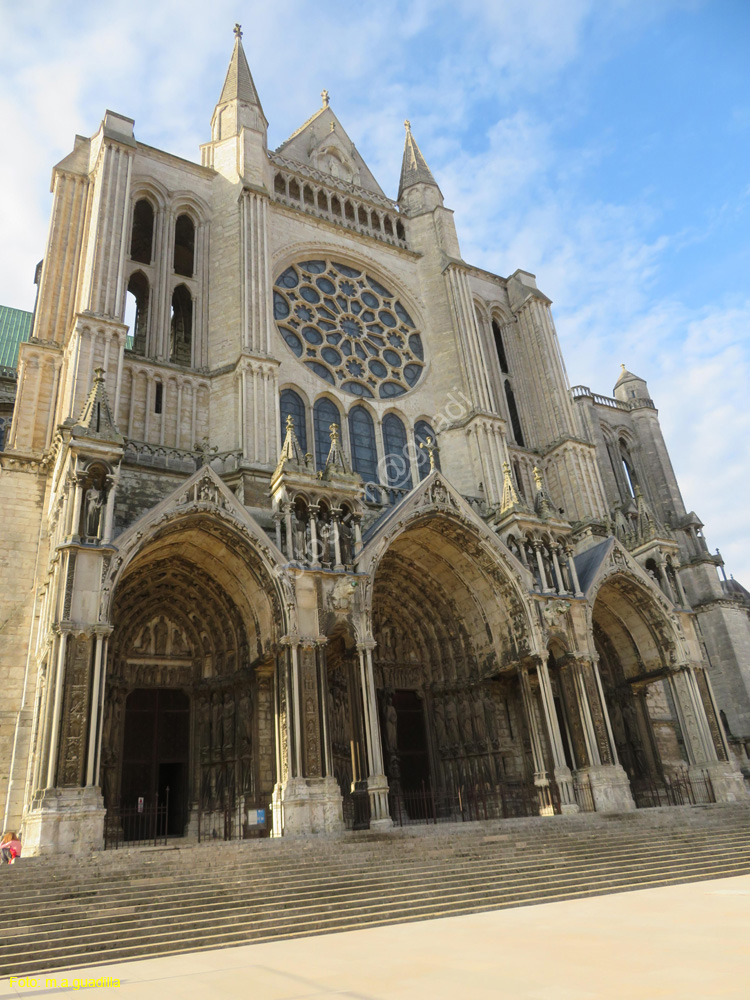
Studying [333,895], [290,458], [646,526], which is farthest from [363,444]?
[333,895]

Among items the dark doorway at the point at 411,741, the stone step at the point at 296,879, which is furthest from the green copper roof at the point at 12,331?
the stone step at the point at 296,879

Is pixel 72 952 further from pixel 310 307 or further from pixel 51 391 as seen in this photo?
pixel 310 307

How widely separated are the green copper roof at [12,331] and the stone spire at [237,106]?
1269 centimetres

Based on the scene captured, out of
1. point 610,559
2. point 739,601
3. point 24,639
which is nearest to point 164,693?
point 24,639

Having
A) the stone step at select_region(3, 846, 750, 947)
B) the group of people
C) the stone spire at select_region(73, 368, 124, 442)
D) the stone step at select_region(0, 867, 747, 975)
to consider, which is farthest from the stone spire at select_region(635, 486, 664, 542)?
the group of people

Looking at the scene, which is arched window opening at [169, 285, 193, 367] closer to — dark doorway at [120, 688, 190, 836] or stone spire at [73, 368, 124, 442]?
stone spire at [73, 368, 124, 442]

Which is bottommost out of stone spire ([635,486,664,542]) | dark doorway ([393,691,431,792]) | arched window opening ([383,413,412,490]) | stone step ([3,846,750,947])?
stone step ([3,846,750,947])

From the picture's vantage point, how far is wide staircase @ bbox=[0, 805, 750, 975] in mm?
7235

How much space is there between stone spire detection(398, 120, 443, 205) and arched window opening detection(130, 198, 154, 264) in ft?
35.7

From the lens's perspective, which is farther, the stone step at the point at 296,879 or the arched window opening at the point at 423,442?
the arched window opening at the point at 423,442

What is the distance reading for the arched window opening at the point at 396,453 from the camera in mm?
20828

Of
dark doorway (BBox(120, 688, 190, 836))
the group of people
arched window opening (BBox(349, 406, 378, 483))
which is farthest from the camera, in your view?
arched window opening (BBox(349, 406, 378, 483))

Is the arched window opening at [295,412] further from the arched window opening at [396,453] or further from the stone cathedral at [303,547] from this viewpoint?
the arched window opening at [396,453]

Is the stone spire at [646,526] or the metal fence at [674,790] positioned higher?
the stone spire at [646,526]
